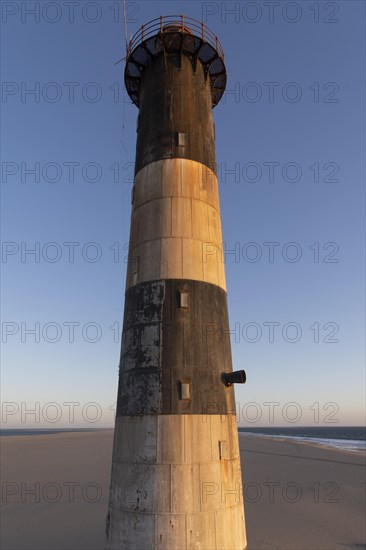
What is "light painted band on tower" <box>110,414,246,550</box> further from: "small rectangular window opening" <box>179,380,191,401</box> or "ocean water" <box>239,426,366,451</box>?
"ocean water" <box>239,426,366,451</box>

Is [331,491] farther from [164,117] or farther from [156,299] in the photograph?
[164,117]

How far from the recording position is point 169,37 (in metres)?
11.3

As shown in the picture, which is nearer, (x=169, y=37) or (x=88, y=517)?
(x=169, y=37)

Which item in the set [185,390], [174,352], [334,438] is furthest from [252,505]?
[334,438]

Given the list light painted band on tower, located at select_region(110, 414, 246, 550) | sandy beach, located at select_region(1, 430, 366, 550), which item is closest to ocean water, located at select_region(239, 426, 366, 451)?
sandy beach, located at select_region(1, 430, 366, 550)

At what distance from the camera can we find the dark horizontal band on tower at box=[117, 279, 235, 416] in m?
8.41

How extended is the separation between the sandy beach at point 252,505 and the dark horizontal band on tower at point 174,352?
1089 cm

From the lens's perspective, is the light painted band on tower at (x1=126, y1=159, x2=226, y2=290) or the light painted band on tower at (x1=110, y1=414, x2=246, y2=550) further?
the light painted band on tower at (x1=126, y1=159, x2=226, y2=290)

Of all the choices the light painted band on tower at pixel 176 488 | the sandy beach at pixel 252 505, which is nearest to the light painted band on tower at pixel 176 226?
the light painted band on tower at pixel 176 488

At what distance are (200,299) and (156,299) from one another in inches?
42.8

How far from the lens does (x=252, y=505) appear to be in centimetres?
2152

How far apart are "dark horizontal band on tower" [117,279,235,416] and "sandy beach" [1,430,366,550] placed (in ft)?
35.7

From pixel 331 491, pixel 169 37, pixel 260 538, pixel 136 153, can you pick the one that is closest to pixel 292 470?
pixel 331 491

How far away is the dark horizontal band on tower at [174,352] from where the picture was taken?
8406mm
